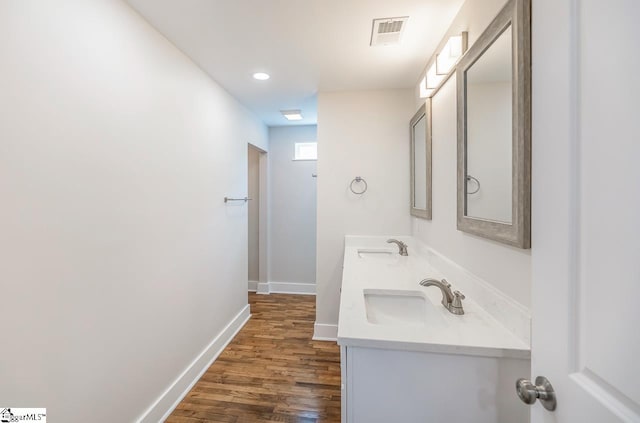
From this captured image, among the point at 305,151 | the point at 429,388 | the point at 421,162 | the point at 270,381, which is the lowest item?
the point at 270,381

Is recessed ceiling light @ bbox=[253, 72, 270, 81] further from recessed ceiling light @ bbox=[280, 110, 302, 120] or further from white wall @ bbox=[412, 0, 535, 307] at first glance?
white wall @ bbox=[412, 0, 535, 307]

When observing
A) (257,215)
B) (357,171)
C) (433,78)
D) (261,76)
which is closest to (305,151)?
(257,215)

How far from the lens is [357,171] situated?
108 inches

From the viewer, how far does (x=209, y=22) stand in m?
1.65

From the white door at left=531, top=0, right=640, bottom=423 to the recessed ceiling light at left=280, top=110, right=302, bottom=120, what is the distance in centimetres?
289

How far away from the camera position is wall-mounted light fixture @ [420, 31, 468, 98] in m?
1.47

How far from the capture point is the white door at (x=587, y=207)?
437 millimetres

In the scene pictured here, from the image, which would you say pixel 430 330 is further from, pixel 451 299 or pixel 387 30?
pixel 387 30

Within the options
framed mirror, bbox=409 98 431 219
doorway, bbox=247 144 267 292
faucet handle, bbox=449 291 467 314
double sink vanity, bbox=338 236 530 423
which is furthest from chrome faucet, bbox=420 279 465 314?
doorway, bbox=247 144 267 292

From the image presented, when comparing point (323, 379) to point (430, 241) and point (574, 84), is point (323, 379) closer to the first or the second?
point (430, 241)

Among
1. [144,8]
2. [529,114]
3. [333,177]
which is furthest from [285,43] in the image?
[529,114]

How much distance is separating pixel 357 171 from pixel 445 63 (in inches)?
49.6

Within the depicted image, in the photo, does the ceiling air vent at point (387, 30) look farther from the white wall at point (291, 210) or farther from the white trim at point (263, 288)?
the white trim at point (263, 288)

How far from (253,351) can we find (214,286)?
0.70m
